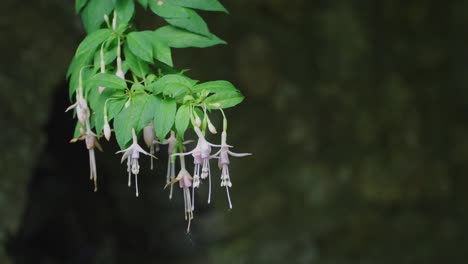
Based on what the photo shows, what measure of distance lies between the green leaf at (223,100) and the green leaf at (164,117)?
4 cm

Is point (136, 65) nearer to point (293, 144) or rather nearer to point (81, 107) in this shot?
point (81, 107)

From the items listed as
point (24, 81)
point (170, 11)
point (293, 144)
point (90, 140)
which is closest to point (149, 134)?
point (90, 140)

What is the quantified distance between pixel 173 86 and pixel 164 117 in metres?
0.04

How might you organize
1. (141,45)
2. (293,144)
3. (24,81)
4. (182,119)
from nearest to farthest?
(182,119) < (141,45) < (24,81) < (293,144)

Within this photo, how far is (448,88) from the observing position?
2350mm

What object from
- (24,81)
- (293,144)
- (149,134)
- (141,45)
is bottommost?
(293,144)

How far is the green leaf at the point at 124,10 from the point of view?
3.34ft

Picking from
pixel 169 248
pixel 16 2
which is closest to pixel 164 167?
pixel 169 248

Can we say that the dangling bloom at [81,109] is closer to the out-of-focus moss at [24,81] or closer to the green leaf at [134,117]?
the green leaf at [134,117]

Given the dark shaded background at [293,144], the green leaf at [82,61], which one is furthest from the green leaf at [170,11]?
the dark shaded background at [293,144]

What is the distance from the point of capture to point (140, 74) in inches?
38.3

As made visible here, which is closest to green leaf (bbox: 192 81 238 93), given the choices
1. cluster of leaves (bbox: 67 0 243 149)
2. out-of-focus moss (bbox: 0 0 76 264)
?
cluster of leaves (bbox: 67 0 243 149)

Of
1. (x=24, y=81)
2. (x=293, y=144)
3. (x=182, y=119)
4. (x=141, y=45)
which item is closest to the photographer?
(x=182, y=119)

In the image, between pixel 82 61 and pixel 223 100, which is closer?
pixel 223 100
